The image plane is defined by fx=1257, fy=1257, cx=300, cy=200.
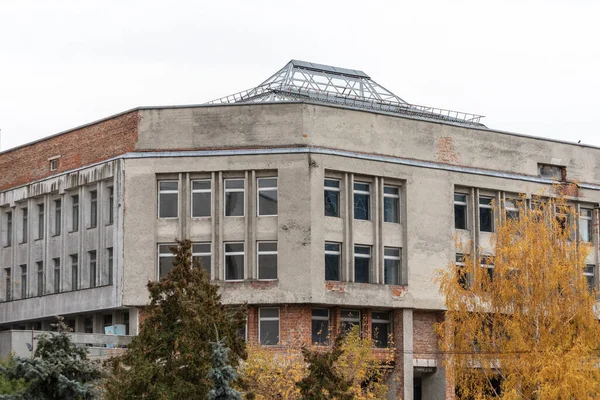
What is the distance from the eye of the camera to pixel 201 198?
46.1 metres

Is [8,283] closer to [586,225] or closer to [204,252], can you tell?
[204,252]

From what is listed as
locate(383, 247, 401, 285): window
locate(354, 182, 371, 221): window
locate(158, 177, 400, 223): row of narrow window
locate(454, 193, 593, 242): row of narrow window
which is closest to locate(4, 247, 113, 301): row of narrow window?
locate(158, 177, 400, 223): row of narrow window

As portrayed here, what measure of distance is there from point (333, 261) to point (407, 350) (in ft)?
14.5

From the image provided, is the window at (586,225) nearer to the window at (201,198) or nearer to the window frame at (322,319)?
the window frame at (322,319)

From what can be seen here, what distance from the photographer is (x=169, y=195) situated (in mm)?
46312

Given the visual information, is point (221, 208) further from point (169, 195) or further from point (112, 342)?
point (112, 342)

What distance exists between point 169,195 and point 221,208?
210 cm

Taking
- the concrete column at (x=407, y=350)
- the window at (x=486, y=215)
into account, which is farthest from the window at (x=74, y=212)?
the window at (x=486, y=215)

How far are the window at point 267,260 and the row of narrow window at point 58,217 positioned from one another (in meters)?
5.98

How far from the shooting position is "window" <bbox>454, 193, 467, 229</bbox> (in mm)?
49188

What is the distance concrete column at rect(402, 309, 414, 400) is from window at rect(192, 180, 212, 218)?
8310mm

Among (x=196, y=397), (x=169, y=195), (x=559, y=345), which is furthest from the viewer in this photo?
(x=169, y=195)

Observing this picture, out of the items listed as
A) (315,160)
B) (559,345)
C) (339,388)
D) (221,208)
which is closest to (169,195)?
(221,208)

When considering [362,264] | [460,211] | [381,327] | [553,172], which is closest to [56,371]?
[362,264]
